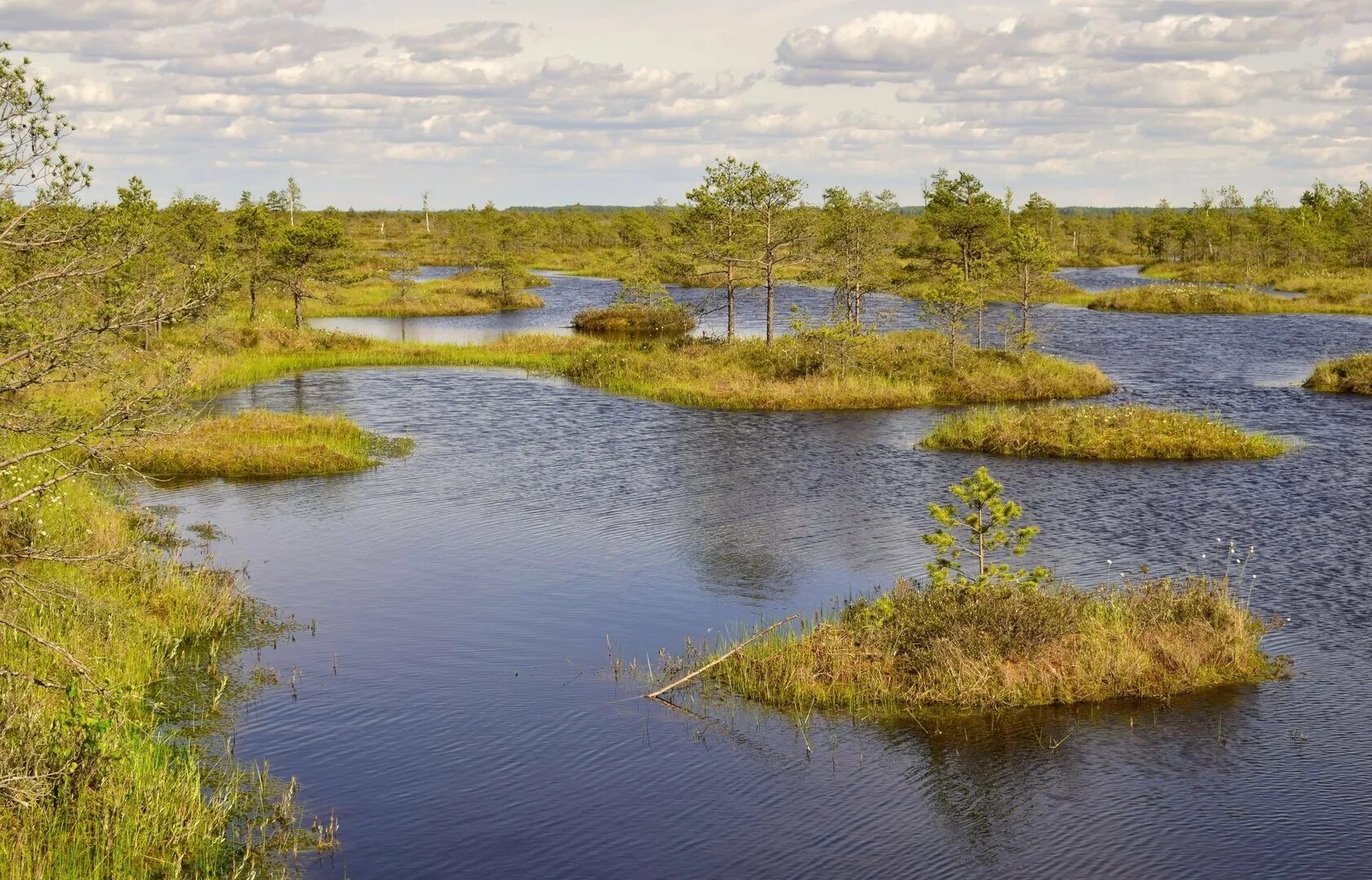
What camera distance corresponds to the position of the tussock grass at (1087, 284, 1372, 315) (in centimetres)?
8756

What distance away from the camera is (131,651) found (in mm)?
19906

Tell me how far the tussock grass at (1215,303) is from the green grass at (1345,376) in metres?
37.9

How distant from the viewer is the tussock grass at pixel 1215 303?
87562 millimetres

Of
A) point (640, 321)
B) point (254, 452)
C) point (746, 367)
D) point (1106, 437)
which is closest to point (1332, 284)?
point (640, 321)

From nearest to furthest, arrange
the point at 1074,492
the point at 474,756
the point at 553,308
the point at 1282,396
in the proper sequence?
1. the point at 474,756
2. the point at 1074,492
3. the point at 1282,396
4. the point at 553,308

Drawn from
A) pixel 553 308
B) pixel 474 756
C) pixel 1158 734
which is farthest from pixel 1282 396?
pixel 553 308

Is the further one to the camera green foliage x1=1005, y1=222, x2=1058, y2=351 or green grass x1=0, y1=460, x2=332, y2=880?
green foliage x1=1005, y1=222, x2=1058, y2=351

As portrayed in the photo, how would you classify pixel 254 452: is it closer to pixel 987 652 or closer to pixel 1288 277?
pixel 987 652

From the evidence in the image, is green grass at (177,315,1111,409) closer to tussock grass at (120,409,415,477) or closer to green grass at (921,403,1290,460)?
tussock grass at (120,409,415,477)

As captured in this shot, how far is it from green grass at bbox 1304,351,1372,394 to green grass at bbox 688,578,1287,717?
35.4 meters

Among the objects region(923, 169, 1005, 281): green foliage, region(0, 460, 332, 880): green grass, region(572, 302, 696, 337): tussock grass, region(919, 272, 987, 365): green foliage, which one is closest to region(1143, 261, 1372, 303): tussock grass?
region(923, 169, 1005, 281): green foliage

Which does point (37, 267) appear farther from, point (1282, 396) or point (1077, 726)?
point (1282, 396)

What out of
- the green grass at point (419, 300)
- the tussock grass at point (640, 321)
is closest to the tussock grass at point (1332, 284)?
the tussock grass at point (640, 321)

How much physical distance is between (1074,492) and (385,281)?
85.2 m
